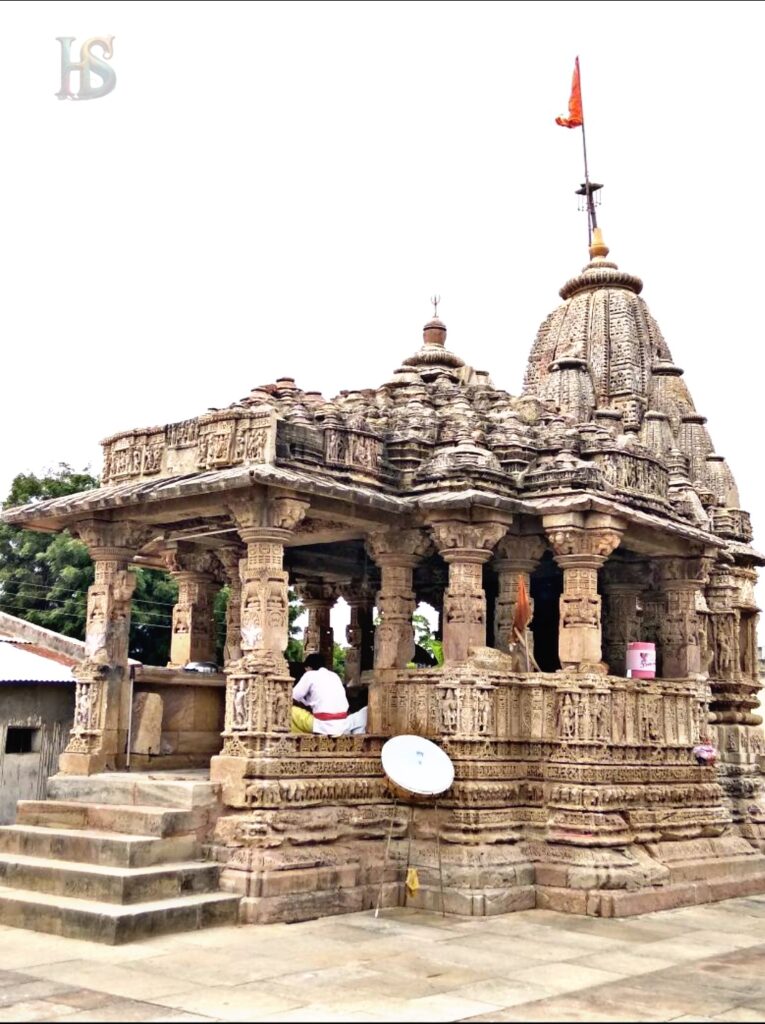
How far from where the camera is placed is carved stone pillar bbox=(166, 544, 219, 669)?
14.8 metres

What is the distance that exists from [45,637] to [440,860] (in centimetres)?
787

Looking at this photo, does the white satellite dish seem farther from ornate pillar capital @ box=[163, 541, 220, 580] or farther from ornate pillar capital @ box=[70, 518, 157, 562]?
ornate pillar capital @ box=[163, 541, 220, 580]

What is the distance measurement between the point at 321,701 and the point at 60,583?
52.7ft

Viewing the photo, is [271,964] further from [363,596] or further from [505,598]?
[363,596]

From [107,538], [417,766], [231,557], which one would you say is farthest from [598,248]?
[417,766]

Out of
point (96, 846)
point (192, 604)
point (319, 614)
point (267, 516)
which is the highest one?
point (267, 516)

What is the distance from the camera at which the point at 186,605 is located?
15.0 metres

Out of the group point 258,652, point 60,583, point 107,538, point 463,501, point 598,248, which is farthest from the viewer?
point 60,583

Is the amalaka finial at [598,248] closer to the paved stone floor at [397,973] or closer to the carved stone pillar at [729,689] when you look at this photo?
the carved stone pillar at [729,689]

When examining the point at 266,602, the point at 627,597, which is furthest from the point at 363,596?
the point at 266,602

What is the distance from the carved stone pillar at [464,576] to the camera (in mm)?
12008

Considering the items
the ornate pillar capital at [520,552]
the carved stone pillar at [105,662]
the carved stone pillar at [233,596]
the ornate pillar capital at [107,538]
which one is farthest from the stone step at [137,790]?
the ornate pillar capital at [520,552]

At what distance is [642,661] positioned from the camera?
44.4 ft

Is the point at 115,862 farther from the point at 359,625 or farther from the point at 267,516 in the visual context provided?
the point at 359,625
